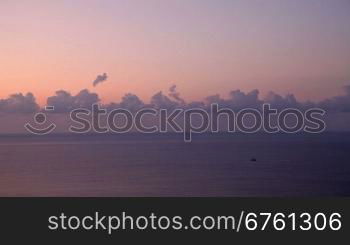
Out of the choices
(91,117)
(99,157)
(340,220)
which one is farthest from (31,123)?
(99,157)

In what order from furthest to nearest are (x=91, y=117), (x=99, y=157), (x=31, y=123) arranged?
Result: (x=99, y=157) < (x=31, y=123) < (x=91, y=117)

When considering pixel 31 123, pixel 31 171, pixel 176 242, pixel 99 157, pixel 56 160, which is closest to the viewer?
pixel 176 242

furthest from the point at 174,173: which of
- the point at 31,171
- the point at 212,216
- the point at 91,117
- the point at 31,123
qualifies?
the point at 212,216

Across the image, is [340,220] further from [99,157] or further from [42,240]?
[99,157]

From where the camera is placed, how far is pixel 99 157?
14.3 metres

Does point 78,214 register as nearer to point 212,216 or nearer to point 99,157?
point 212,216

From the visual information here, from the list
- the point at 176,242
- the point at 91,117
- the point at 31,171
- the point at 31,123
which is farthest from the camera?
the point at 31,171

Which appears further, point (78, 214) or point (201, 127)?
point (201, 127)

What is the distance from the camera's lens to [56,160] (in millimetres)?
13305

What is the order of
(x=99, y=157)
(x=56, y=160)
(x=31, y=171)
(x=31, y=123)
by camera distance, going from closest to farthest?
(x=31, y=123) → (x=31, y=171) → (x=56, y=160) → (x=99, y=157)

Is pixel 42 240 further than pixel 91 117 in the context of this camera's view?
No

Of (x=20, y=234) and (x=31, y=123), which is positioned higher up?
(x=31, y=123)

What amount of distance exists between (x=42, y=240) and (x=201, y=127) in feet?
7.44

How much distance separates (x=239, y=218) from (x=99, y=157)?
35.5 feet
